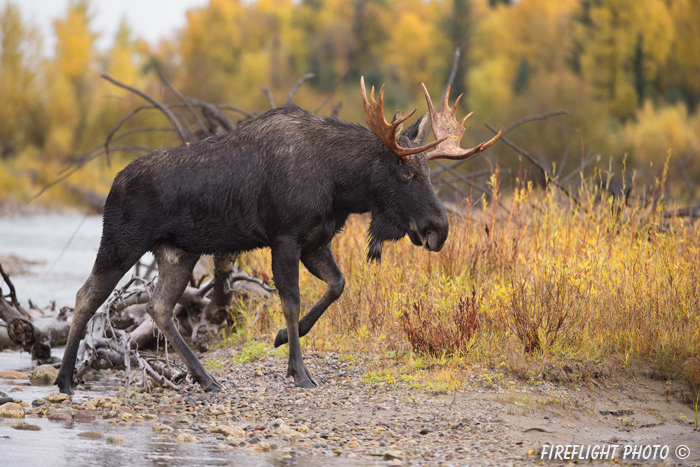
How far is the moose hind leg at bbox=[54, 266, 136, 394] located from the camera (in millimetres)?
6609

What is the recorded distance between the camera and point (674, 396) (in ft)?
21.0

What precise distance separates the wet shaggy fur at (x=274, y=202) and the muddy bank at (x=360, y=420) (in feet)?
1.20

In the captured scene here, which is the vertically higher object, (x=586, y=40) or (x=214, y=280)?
(x=586, y=40)

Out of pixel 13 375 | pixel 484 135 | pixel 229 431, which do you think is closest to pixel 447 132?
pixel 229 431

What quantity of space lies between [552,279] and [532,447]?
2.43m

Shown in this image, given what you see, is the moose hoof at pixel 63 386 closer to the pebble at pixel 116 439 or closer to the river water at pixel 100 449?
the river water at pixel 100 449

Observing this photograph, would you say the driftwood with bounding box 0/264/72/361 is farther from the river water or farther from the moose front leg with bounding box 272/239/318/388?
the moose front leg with bounding box 272/239/318/388

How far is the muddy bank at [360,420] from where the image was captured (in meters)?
5.14

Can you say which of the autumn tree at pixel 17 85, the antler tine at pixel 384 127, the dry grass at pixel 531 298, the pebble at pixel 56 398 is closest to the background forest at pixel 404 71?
the autumn tree at pixel 17 85

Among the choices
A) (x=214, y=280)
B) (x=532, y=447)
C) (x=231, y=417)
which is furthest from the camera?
(x=214, y=280)

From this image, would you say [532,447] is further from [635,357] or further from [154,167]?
[154,167]

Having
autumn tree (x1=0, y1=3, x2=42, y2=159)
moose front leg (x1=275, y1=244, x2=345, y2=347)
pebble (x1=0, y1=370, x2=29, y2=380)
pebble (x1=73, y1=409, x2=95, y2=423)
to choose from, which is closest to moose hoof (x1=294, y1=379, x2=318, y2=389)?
→ moose front leg (x1=275, y1=244, x2=345, y2=347)

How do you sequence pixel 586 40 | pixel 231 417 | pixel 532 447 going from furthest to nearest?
pixel 586 40 < pixel 231 417 < pixel 532 447

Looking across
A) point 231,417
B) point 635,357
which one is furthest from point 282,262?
point 635,357
